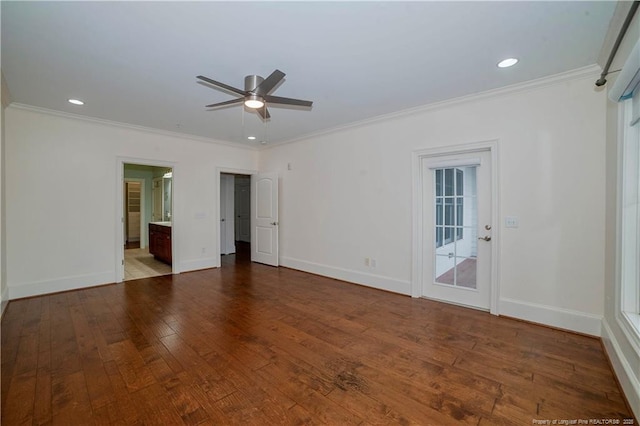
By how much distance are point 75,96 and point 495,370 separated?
5.35 metres

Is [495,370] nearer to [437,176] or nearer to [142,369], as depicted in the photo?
[437,176]

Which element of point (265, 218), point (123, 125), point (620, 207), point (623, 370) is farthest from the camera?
point (265, 218)

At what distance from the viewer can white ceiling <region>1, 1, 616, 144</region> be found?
196cm

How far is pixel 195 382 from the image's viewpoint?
209 cm

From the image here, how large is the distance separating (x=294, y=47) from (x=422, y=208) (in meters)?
2.64

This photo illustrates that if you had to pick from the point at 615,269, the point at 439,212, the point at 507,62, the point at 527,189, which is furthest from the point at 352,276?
the point at 507,62

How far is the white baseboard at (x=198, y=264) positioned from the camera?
17.9 feet

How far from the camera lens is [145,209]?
8742mm

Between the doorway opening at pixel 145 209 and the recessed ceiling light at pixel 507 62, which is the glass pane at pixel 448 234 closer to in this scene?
the recessed ceiling light at pixel 507 62

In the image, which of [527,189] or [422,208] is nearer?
[527,189]

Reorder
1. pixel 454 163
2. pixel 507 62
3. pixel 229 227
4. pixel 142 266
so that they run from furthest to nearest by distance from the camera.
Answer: pixel 229 227, pixel 142 266, pixel 454 163, pixel 507 62

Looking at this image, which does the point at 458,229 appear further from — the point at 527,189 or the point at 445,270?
the point at 527,189

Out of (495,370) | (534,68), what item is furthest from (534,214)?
(495,370)

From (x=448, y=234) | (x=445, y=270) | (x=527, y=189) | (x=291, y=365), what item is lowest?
(x=291, y=365)
